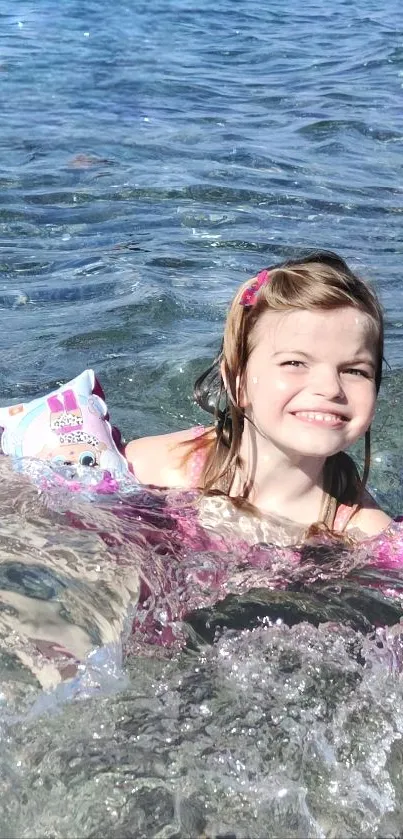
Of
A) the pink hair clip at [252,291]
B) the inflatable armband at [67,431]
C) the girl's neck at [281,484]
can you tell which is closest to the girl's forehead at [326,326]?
the pink hair clip at [252,291]

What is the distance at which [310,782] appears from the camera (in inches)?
99.6

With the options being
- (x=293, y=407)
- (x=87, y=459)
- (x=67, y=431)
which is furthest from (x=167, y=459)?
(x=293, y=407)

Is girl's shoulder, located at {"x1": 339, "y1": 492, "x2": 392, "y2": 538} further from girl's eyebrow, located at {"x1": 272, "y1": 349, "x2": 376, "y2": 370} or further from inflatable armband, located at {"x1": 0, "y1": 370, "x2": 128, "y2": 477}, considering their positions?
inflatable armband, located at {"x1": 0, "y1": 370, "x2": 128, "y2": 477}

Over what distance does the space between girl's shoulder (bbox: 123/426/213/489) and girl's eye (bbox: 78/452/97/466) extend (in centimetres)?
17

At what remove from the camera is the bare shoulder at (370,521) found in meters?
3.67

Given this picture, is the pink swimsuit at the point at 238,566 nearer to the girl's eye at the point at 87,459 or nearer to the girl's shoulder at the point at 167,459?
the girl's shoulder at the point at 167,459

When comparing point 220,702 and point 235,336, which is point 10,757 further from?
point 235,336

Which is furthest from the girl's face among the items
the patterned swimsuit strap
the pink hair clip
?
the patterned swimsuit strap

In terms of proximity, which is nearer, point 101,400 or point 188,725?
point 188,725

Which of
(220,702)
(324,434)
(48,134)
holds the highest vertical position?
(324,434)

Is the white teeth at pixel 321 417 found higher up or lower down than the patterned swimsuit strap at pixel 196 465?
higher up

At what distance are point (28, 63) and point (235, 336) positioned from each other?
34.8 feet

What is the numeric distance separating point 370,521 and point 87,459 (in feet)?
3.48

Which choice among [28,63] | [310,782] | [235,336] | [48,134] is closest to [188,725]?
[310,782]
